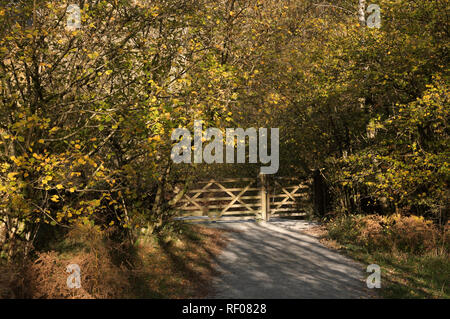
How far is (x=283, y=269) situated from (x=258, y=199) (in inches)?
290

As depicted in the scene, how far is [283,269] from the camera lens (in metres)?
9.64

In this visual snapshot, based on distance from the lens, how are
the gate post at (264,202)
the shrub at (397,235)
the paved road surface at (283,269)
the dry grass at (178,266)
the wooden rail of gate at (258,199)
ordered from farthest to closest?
1. the gate post at (264,202)
2. the wooden rail of gate at (258,199)
3. the shrub at (397,235)
4. the dry grass at (178,266)
5. the paved road surface at (283,269)

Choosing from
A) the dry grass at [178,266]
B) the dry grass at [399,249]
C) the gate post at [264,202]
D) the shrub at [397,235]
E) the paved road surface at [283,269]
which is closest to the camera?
the paved road surface at [283,269]

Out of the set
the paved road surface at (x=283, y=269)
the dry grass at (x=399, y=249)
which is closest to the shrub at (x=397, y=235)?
the dry grass at (x=399, y=249)

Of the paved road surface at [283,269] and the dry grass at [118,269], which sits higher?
the dry grass at [118,269]

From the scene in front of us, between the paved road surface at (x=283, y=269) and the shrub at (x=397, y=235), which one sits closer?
the paved road surface at (x=283, y=269)

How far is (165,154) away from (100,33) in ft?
9.97

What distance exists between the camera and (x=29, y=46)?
6742 millimetres

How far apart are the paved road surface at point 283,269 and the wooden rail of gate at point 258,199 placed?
251cm

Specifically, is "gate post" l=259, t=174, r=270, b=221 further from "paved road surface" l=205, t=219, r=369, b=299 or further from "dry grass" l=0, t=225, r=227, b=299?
"dry grass" l=0, t=225, r=227, b=299

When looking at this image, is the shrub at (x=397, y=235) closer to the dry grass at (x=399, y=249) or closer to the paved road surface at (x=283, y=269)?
the dry grass at (x=399, y=249)

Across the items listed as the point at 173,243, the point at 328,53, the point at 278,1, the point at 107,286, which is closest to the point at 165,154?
the point at 173,243

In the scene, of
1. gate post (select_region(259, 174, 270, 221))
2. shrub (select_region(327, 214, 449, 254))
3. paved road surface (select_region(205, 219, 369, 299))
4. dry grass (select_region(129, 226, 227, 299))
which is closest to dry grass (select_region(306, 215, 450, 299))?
shrub (select_region(327, 214, 449, 254))

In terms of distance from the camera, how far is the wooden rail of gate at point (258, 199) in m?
16.0
